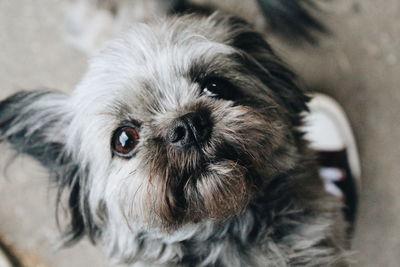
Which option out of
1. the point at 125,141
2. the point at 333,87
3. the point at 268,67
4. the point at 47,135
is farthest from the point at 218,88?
the point at 333,87

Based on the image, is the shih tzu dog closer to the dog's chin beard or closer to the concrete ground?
the dog's chin beard

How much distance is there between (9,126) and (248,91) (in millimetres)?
741

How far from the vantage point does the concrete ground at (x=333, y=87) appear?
232 cm

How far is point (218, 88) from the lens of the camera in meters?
1.41

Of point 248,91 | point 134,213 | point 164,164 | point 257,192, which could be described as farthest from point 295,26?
point 134,213


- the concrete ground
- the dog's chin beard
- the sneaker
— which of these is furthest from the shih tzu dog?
the concrete ground

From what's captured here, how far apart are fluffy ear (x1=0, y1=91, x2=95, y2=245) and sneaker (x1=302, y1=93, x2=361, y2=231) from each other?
1.18m

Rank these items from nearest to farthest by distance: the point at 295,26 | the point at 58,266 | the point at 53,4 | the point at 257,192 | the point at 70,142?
the point at 257,192
the point at 70,142
the point at 295,26
the point at 58,266
the point at 53,4

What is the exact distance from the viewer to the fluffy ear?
145 centimetres

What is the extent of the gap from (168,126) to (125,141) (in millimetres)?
189

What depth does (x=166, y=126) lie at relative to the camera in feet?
4.09

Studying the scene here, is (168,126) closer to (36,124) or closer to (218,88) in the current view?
(218,88)

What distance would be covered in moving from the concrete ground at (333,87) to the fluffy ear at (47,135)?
0.85 m

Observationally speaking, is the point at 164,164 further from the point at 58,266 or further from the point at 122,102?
the point at 58,266
